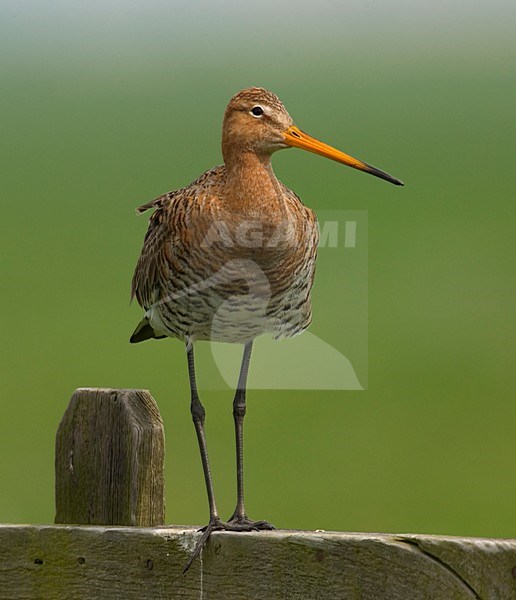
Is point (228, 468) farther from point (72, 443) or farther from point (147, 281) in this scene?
point (72, 443)

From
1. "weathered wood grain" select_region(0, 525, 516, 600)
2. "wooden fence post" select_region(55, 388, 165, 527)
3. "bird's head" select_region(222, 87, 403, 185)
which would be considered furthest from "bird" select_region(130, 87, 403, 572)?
"weathered wood grain" select_region(0, 525, 516, 600)

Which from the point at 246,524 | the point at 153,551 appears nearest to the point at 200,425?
the point at 246,524

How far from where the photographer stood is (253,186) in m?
2.89

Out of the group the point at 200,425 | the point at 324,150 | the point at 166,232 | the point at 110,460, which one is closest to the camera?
the point at 110,460

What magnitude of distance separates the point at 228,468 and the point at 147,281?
2.76 feet

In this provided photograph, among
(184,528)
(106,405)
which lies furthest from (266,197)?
(184,528)

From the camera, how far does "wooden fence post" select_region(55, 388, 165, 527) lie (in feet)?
8.11

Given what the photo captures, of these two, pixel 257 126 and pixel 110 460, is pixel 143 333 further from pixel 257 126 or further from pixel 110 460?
pixel 110 460

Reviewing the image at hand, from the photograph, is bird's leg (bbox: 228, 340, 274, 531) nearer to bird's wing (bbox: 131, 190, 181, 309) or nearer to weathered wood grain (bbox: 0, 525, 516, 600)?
bird's wing (bbox: 131, 190, 181, 309)

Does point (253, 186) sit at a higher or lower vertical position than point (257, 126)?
lower

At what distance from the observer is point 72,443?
254cm

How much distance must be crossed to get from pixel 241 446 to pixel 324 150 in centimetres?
97

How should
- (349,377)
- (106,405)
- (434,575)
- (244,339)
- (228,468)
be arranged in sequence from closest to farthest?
(434,575), (106,405), (349,377), (244,339), (228,468)

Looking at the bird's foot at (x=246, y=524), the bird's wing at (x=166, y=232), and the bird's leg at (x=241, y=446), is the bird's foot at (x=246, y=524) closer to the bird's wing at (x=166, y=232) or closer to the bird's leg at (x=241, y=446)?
the bird's leg at (x=241, y=446)
